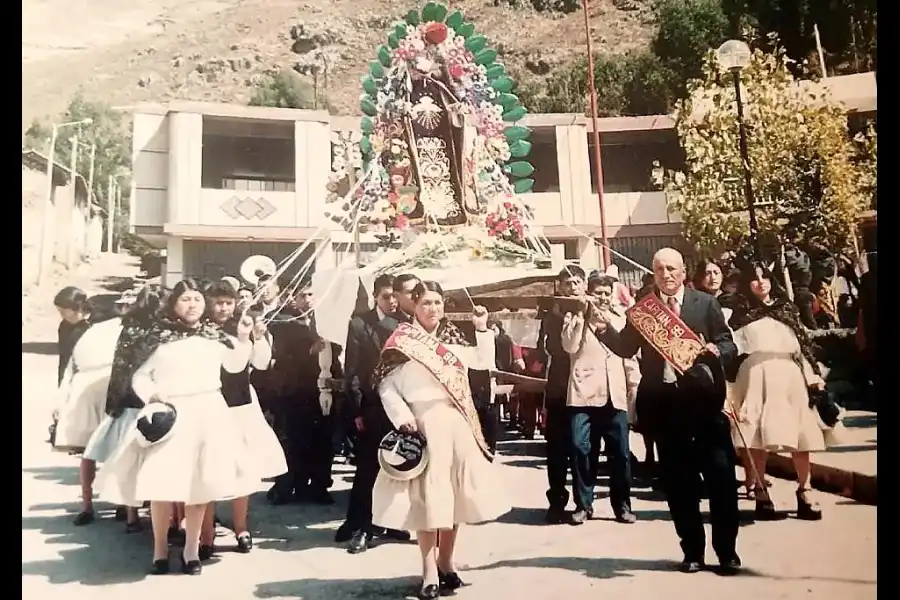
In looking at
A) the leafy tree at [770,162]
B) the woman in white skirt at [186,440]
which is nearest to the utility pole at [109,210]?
the woman in white skirt at [186,440]

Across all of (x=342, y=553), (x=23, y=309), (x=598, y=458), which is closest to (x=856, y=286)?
(x=598, y=458)

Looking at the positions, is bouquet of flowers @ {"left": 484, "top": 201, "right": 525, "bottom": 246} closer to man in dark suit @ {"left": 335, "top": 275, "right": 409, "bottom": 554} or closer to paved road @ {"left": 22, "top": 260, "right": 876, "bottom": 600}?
man in dark suit @ {"left": 335, "top": 275, "right": 409, "bottom": 554}

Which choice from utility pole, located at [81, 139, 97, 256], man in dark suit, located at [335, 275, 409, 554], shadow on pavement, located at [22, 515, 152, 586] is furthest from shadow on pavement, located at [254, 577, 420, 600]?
utility pole, located at [81, 139, 97, 256]

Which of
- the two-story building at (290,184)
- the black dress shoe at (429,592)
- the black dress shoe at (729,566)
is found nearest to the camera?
the black dress shoe at (429,592)

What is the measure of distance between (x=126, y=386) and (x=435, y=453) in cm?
108

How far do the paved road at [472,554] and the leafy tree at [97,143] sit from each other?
528 millimetres

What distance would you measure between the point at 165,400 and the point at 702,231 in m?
1.99

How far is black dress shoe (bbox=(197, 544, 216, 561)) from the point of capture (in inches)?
94.3

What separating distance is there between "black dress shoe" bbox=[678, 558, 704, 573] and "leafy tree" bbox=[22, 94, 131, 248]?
7.38ft

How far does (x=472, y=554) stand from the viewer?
2398 millimetres

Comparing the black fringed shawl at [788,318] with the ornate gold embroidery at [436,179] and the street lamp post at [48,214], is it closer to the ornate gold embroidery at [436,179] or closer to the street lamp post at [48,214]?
the ornate gold embroidery at [436,179]

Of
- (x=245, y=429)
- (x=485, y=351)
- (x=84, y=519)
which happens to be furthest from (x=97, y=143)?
(x=485, y=351)

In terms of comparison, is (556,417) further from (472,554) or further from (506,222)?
(506,222)

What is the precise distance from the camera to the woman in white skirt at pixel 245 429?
2.41 m
